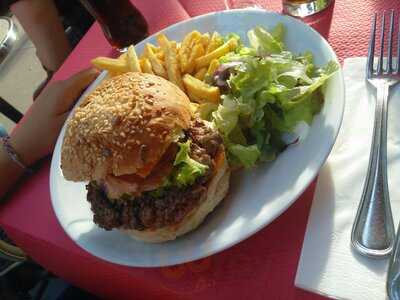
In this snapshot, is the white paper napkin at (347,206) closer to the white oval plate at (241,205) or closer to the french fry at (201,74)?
the white oval plate at (241,205)

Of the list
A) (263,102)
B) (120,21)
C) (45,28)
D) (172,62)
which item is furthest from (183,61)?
(45,28)

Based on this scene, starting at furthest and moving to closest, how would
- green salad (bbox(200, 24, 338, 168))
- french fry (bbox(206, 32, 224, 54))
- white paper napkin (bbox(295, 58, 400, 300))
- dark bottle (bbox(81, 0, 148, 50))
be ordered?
dark bottle (bbox(81, 0, 148, 50)), french fry (bbox(206, 32, 224, 54)), green salad (bbox(200, 24, 338, 168)), white paper napkin (bbox(295, 58, 400, 300))

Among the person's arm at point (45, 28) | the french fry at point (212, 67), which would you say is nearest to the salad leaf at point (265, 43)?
the french fry at point (212, 67)

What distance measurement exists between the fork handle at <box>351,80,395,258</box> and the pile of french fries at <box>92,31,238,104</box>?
0.48m

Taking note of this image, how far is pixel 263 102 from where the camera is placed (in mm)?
1137

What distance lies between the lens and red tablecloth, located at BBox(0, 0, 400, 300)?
97 cm

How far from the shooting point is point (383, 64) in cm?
121

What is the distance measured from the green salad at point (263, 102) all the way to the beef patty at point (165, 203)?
7 centimetres

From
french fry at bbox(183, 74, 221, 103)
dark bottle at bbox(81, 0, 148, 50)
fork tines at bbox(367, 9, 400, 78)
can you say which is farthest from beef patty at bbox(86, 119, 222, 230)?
dark bottle at bbox(81, 0, 148, 50)

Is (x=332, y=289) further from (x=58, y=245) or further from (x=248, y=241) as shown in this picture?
(x=58, y=245)

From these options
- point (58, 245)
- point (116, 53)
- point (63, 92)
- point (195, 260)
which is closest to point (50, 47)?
point (116, 53)

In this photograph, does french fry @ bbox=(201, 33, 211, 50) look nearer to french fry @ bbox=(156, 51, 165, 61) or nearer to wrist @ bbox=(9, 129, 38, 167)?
french fry @ bbox=(156, 51, 165, 61)

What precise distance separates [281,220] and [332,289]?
0.22m

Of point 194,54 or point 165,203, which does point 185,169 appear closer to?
point 165,203
